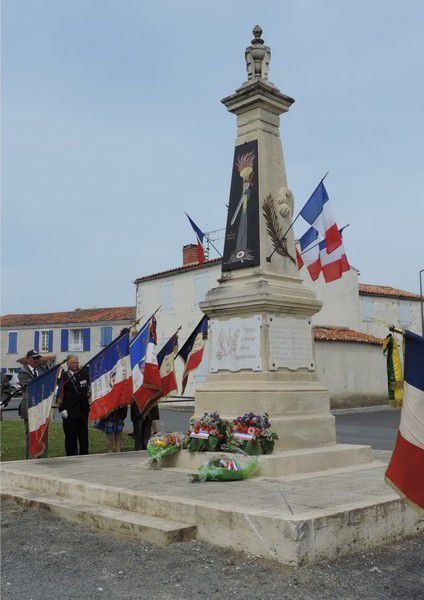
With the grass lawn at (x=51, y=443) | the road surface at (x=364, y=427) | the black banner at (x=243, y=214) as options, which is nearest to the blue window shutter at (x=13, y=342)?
the road surface at (x=364, y=427)

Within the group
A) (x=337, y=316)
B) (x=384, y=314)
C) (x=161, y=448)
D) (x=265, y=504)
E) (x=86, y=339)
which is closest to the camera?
(x=265, y=504)

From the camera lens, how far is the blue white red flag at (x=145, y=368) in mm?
8320

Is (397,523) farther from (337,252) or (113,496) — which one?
(337,252)

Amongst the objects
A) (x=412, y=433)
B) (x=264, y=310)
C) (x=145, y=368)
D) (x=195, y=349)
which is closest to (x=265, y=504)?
(x=412, y=433)

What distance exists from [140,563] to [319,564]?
124 centimetres

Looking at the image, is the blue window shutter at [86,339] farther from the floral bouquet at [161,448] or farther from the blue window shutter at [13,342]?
the floral bouquet at [161,448]

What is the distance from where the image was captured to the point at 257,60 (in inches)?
336

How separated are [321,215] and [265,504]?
16.2ft

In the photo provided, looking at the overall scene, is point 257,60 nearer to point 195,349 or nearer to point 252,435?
point 195,349

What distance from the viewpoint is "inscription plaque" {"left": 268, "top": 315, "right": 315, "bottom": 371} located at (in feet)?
24.7

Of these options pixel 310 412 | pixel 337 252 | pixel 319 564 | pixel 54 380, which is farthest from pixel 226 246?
pixel 319 564

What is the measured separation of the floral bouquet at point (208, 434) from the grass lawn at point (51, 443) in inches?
164

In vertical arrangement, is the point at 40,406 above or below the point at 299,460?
above

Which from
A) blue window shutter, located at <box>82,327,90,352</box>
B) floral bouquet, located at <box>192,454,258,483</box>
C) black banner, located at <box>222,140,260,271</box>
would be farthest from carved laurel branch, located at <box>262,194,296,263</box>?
blue window shutter, located at <box>82,327,90,352</box>
